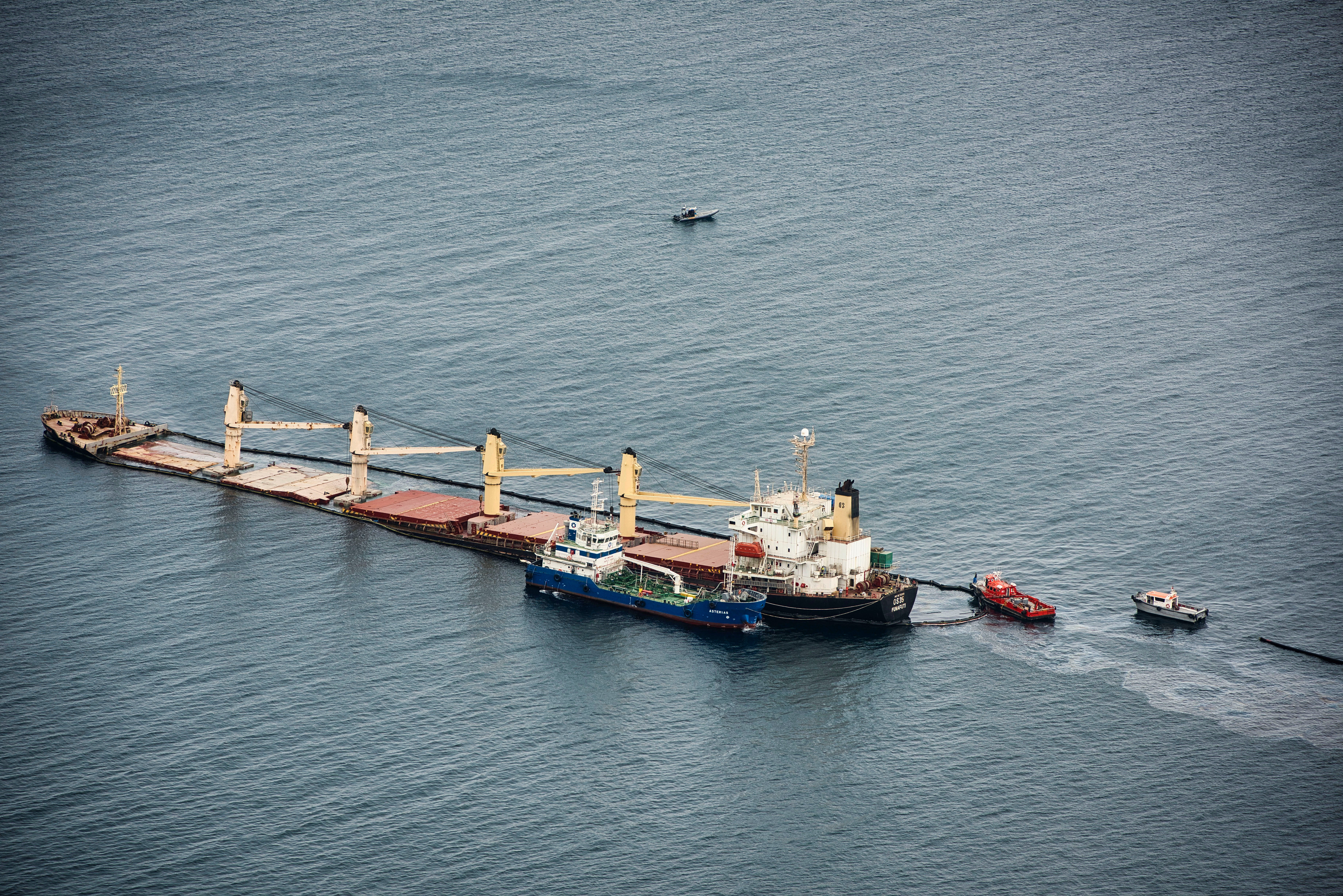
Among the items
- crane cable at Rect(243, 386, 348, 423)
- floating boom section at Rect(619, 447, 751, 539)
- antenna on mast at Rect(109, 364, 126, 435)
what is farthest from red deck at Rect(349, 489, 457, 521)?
antenna on mast at Rect(109, 364, 126, 435)

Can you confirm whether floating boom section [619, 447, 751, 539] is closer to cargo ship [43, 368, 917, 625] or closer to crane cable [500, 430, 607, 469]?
cargo ship [43, 368, 917, 625]

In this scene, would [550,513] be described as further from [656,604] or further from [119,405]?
[119,405]

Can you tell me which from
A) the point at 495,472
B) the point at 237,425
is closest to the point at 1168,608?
the point at 495,472

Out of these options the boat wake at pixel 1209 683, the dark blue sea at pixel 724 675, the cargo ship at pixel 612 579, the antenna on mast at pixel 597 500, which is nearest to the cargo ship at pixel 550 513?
the cargo ship at pixel 612 579

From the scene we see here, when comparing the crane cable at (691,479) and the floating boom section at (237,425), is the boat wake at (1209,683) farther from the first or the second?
the floating boom section at (237,425)

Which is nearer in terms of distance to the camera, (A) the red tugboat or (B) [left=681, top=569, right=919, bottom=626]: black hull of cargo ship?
(A) the red tugboat

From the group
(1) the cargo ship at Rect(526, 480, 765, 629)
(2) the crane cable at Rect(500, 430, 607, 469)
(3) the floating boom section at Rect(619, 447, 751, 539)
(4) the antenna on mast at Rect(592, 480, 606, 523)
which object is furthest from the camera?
(2) the crane cable at Rect(500, 430, 607, 469)
